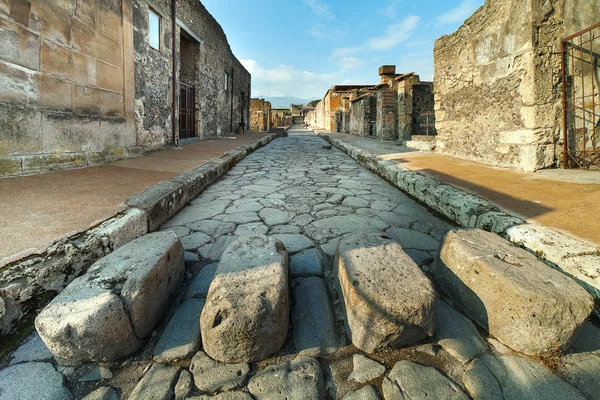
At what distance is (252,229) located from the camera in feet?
7.93

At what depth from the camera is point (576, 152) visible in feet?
11.7

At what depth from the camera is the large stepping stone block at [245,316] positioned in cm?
109

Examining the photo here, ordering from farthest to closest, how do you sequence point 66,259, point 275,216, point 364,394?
point 275,216 < point 66,259 < point 364,394

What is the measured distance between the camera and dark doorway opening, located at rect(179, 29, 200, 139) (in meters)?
8.47

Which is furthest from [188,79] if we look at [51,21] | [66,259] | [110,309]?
[110,309]

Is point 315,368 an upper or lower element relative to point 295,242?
lower

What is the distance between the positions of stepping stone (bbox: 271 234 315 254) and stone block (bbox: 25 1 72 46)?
11.8ft

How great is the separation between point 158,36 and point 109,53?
223 centimetres

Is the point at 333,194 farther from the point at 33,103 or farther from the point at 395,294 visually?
the point at 33,103

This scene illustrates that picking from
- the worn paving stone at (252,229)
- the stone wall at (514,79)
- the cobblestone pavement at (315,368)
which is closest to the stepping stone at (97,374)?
the cobblestone pavement at (315,368)

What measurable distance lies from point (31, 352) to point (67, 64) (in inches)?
149

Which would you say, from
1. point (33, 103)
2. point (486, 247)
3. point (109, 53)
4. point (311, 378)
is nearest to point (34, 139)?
point (33, 103)

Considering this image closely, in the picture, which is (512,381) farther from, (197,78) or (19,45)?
(197,78)

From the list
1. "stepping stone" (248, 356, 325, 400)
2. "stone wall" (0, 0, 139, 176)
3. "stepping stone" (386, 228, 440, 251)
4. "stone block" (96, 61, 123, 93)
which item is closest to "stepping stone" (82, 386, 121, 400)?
"stepping stone" (248, 356, 325, 400)
